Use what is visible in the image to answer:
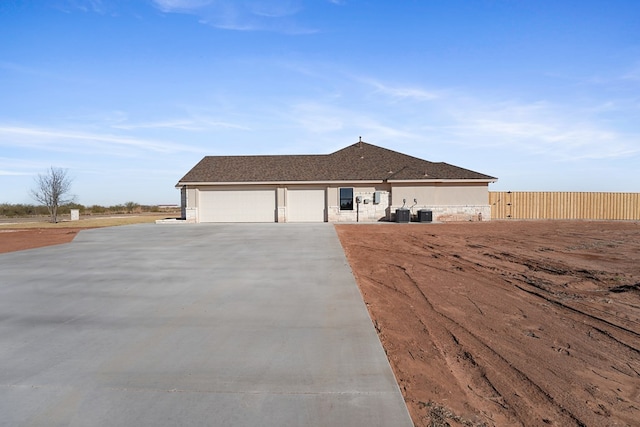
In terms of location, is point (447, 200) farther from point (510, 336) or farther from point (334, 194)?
point (510, 336)

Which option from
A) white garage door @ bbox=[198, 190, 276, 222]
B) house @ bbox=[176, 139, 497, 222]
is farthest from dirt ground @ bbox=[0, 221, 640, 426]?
white garage door @ bbox=[198, 190, 276, 222]

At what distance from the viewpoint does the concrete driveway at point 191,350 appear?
3.27m

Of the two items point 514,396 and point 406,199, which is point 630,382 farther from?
point 406,199

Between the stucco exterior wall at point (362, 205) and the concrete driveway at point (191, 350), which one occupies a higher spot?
the stucco exterior wall at point (362, 205)

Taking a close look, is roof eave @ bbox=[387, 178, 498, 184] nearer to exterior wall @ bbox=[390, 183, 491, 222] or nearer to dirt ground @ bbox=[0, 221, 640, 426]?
exterior wall @ bbox=[390, 183, 491, 222]

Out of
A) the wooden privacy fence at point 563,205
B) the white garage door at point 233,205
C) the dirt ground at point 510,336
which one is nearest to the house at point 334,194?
the white garage door at point 233,205

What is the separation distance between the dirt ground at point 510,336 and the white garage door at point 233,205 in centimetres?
1735

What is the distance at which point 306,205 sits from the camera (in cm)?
2752

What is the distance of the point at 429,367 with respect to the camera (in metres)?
4.22

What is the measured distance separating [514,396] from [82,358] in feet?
14.8

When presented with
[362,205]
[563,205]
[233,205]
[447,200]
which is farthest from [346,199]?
[563,205]

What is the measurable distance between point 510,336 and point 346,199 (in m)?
22.3

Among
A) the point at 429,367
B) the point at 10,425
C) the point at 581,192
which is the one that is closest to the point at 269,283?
the point at 429,367

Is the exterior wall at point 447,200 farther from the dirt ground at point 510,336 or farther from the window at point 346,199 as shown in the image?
the dirt ground at point 510,336
